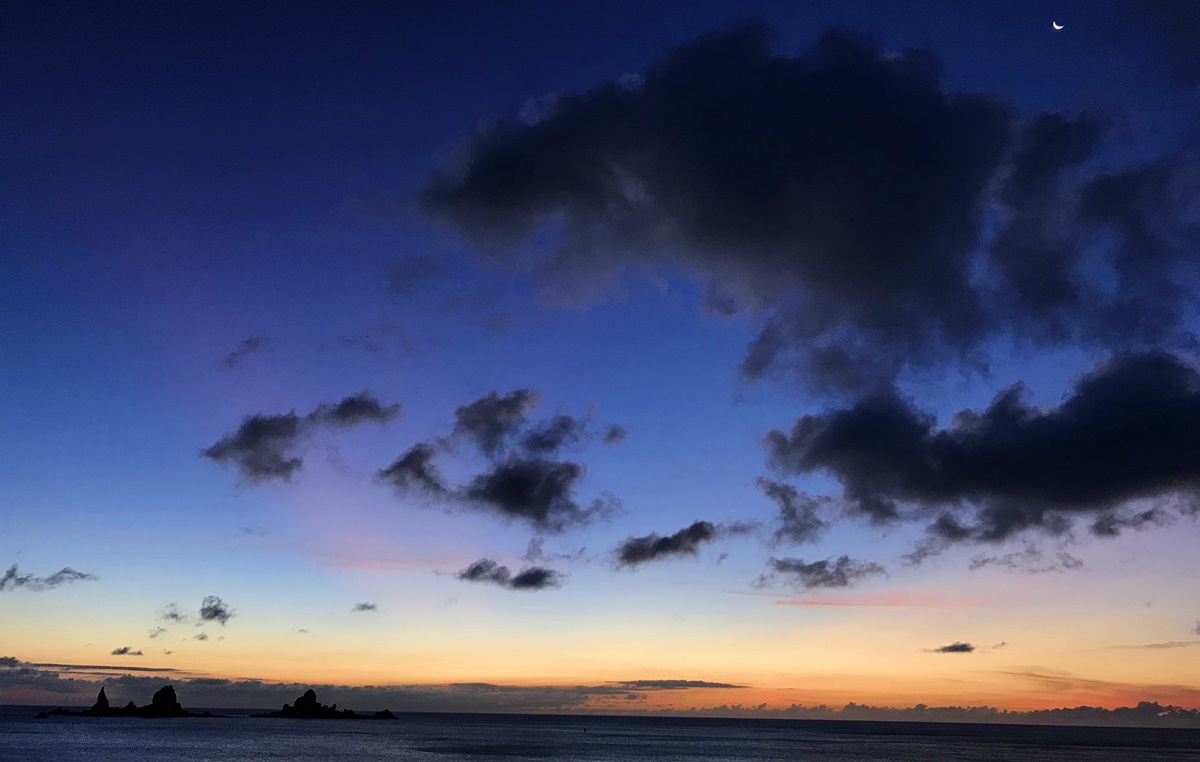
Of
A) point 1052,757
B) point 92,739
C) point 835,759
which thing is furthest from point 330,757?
point 1052,757

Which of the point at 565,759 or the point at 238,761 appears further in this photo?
the point at 565,759

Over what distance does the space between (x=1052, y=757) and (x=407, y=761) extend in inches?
5638

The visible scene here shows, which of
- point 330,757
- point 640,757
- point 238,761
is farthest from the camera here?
point 640,757

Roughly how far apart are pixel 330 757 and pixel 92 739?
73463mm

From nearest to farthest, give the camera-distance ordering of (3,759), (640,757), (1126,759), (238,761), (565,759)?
(3,759) < (238,761) < (565,759) < (640,757) < (1126,759)

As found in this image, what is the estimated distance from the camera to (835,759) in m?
172

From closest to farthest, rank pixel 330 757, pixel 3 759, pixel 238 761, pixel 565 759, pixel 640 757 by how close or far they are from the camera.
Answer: pixel 3 759
pixel 238 761
pixel 330 757
pixel 565 759
pixel 640 757

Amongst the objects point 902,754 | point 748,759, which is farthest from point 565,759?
point 902,754

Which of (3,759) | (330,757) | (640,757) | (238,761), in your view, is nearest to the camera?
(3,759)

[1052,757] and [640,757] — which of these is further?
[1052,757]

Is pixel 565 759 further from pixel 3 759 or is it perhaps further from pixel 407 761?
pixel 3 759

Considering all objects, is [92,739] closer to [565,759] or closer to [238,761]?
[238,761]

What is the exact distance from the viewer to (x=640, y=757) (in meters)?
175

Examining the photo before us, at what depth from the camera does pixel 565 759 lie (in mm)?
162625
